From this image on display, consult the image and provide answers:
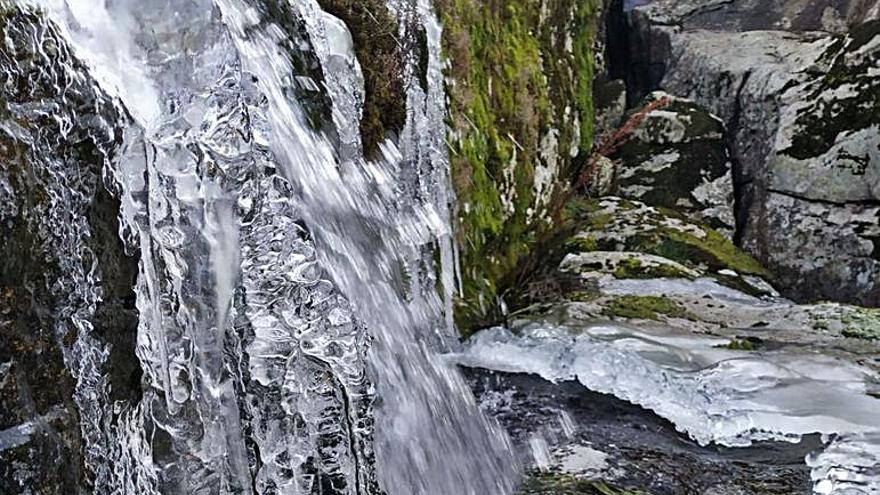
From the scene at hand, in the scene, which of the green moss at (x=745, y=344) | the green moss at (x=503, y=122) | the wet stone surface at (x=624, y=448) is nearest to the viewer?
the wet stone surface at (x=624, y=448)

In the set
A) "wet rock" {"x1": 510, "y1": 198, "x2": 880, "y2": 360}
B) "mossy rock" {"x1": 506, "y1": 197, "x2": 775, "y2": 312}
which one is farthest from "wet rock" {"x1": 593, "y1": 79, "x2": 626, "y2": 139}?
"wet rock" {"x1": 510, "y1": 198, "x2": 880, "y2": 360}

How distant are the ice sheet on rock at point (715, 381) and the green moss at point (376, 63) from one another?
→ 1.27 meters

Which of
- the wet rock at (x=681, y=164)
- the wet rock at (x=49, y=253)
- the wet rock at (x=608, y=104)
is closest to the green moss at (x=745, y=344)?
the wet rock at (x=49, y=253)

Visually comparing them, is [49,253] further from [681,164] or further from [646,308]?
[681,164]

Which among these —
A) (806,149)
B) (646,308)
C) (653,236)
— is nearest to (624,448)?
(646,308)

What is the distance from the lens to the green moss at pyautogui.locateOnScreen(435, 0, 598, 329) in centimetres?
471

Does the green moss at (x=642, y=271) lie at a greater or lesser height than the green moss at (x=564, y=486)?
greater

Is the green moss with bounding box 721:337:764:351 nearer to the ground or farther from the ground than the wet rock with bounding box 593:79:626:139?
nearer to the ground

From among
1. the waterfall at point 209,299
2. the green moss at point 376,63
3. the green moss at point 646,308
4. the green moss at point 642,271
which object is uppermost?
the green moss at point 376,63

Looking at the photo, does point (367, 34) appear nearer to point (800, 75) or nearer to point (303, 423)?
point (303, 423)

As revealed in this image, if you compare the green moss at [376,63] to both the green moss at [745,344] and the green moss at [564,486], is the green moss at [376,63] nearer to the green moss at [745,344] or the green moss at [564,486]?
the green moss at [564,486]

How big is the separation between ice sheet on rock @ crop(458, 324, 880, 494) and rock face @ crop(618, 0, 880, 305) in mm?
3638

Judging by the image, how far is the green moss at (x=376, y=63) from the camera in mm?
3900

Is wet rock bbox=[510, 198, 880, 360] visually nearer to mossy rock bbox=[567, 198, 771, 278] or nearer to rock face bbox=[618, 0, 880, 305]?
mossy rock bbox=[567, 198, 771, 278]
